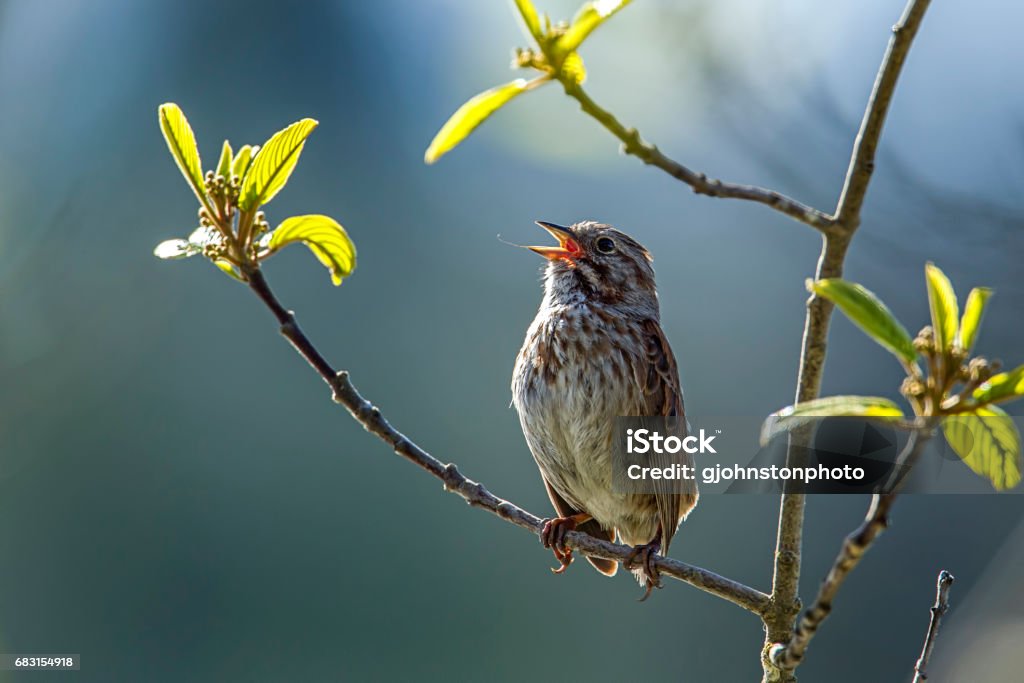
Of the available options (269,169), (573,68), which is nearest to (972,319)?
(573,68)

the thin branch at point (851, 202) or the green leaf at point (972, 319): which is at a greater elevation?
the thin branch at point (851, 202)

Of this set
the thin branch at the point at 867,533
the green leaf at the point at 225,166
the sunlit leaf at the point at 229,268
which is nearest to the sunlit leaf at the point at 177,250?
the sunlit leaf at the point at 229,268

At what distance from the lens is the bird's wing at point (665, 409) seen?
4074mm

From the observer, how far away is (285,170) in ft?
6.63

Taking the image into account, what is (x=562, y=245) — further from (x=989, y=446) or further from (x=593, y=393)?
(x=989, y=446)

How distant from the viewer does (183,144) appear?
6.51 feet

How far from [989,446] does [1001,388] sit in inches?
10.7

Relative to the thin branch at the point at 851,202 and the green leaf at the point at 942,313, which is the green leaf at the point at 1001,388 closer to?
the green leaf at the point at 942,313

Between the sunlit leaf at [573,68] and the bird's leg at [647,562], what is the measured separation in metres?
1.36

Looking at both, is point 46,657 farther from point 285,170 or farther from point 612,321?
point 285,170

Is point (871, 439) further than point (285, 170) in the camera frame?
Yes

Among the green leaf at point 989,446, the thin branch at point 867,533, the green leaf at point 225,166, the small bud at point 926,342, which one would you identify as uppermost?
the green leaf at point 225,166

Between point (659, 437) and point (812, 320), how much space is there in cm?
238

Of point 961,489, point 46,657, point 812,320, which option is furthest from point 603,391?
point 46,657
